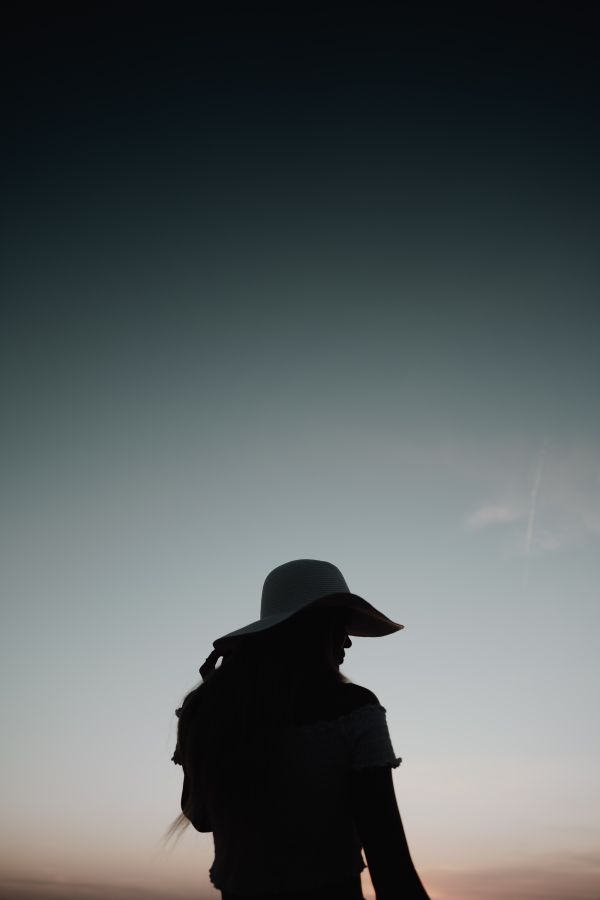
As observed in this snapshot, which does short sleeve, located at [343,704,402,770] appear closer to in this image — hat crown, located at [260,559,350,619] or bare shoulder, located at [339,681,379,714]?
bare shoulder, located at [339,681,379,714]

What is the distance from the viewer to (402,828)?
2381mm

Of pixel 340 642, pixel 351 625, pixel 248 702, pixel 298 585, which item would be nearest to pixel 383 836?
pixel 248 702

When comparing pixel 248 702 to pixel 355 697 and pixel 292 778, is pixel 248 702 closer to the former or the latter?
pixel 292 778

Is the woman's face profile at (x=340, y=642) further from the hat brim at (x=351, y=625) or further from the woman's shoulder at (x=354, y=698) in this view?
the woman's shoulder at (x=354, y=698)

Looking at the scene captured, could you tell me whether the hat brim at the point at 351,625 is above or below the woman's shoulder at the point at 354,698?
above

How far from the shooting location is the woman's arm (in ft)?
7.50

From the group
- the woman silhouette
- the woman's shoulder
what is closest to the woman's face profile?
the woman silhouette

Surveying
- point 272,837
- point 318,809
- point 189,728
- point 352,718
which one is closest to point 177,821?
point 189,728

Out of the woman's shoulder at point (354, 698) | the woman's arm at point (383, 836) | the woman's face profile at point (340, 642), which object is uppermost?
the woman's face profile at point (340, 642)

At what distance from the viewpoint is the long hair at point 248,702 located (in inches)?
104

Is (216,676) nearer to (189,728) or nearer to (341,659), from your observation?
(189,728)

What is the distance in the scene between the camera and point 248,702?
2.68 m

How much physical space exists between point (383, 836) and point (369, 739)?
32cm

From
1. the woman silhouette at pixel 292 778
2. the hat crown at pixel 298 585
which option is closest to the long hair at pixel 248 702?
the woman silhouette at pixel 292 778
